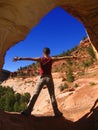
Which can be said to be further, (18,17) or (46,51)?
(46,51)

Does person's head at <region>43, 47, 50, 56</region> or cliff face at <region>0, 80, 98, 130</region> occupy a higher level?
person's head at <region>43, 47, 50, 56</region>

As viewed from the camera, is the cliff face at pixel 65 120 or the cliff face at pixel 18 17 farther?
the cliff face at pixel 65 120

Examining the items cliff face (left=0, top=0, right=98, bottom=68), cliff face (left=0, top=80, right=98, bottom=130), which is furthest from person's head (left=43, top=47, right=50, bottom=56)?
cliff face (left=0, top=80, right=98, bottom=130)

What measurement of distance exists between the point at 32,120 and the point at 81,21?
4.35m

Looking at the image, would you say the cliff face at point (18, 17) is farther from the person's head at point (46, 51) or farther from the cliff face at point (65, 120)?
the cliff face at point (65, 120)

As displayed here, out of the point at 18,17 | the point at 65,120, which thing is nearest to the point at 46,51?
the point at 18,17

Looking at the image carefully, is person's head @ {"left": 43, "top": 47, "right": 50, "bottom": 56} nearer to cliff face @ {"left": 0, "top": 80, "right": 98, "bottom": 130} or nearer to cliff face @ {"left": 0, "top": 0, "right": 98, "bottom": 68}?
cliff face @ {"left": 0, "top": 0, "right": 98, "bottom": 68}

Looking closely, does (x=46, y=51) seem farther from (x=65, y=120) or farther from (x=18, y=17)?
(x=65, y=120)

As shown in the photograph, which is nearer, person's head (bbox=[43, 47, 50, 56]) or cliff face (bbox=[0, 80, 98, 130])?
cliff face (bbox=[0, 80, 98, 130])

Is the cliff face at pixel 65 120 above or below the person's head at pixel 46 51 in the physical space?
below

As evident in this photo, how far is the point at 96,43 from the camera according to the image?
11367 millimetres

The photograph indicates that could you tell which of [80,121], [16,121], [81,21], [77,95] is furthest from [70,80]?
[16,121]

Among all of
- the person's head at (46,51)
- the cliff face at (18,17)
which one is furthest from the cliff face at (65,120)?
the person's head at (46,51)

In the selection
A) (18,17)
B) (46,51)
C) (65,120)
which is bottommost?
(65,120)
